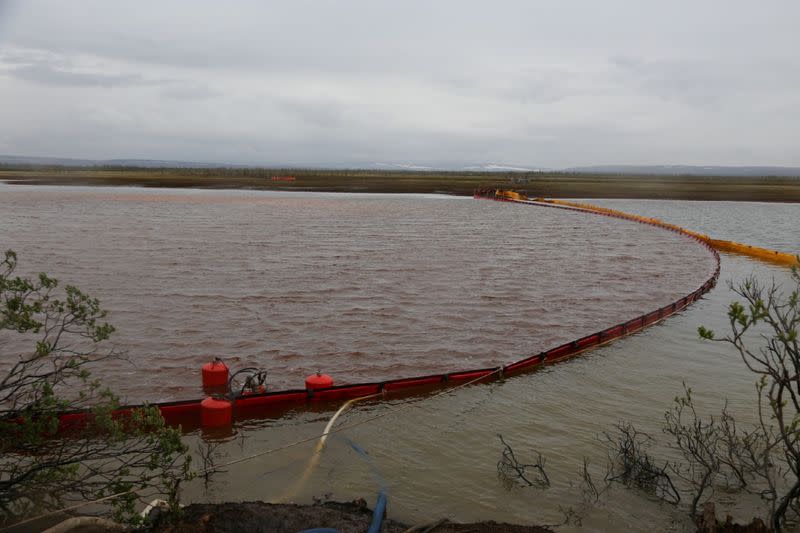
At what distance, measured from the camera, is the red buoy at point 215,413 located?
9492mm

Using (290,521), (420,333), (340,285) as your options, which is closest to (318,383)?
(290,521)

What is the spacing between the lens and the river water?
8.16 meters

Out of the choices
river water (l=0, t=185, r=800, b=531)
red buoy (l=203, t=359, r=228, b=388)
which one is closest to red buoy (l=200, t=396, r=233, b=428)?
river water (l=0, t=185, r=800, b=531)

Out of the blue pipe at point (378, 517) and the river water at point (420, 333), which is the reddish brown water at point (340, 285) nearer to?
the river water at point (420, 333)

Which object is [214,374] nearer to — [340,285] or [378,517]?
[378,517]

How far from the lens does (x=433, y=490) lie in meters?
7.89

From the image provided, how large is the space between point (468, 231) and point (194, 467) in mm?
30162

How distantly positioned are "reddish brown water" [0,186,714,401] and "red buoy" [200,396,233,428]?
59.3 inches

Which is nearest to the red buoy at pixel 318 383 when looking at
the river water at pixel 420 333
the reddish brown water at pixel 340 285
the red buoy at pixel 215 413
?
the river water at pixel 420 333

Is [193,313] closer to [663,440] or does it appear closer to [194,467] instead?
[194,467]

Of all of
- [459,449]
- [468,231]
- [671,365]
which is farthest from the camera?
[468,231]

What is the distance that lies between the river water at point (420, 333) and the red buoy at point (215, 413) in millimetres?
414

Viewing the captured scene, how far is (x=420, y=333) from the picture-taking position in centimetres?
1512

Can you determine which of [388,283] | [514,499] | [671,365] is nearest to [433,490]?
[514,499]
